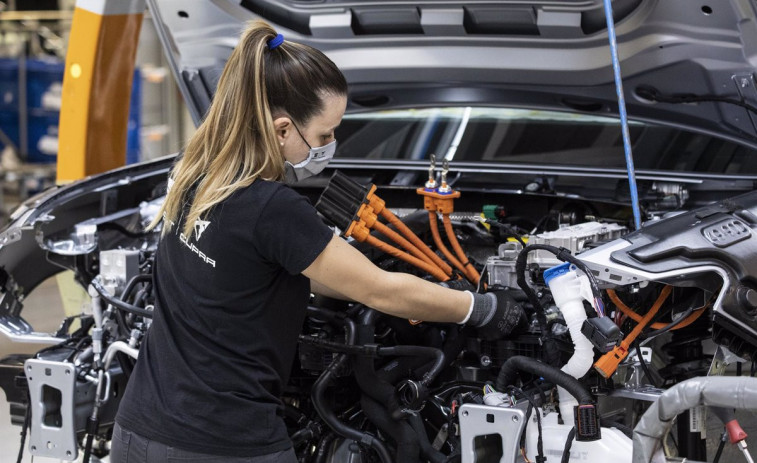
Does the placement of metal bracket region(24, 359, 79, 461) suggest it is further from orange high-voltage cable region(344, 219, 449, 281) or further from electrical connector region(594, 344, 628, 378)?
electrical connector region(594, 344, 628, 378)

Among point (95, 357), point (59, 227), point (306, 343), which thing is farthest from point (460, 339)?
point (59, 227)

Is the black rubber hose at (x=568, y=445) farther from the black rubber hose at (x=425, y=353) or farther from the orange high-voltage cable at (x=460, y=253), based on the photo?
the orange high-voltage cable at (x=460, y=253)

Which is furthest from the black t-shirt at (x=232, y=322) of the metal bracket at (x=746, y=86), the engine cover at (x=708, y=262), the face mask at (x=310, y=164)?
the metal bracket at (x=746, y=86)

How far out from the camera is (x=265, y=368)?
1.81 metres

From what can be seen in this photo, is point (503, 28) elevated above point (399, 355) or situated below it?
above

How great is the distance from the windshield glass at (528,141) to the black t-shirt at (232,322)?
1457 millimetres

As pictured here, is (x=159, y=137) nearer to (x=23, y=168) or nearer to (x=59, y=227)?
(x=23, y=168)

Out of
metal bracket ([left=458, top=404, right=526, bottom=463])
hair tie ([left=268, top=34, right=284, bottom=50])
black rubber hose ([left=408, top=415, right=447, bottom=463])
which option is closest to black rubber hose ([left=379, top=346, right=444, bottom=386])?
black rubber hose ([left=408, top=415, right=447, bottom=463])

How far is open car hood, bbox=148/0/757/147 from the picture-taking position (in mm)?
2707

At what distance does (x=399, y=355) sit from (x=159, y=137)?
9.65m

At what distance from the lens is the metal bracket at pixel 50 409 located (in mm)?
2607

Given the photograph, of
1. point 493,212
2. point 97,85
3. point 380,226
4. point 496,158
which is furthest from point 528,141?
point 97,85

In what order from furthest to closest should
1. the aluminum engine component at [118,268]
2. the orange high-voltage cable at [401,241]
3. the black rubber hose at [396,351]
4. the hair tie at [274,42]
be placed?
the aluminum engine component at [118,268], the orange high-voltage cable at [401,241], the black rubber hose at [396,351], the hair tie at [274,42]

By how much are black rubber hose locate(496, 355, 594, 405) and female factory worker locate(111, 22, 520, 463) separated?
37 cm
